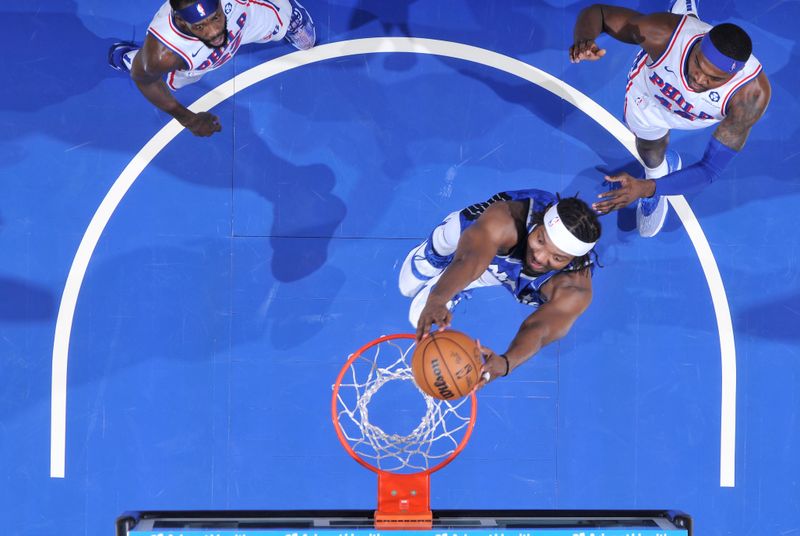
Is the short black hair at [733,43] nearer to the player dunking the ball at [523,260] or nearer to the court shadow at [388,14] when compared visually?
the player dunking the ball at [523,260]

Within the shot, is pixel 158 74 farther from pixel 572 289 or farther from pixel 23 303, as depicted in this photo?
pixel 572 289

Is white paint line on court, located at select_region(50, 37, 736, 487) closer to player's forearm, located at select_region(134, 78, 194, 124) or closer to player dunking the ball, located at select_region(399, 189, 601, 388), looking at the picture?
player's forearm, located at select_region(134, 78, 194, 124)

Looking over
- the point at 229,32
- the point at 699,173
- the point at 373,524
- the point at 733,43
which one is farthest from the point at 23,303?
the point at 733,43

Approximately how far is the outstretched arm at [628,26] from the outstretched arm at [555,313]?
1.56 meters

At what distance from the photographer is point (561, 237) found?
4480 mm

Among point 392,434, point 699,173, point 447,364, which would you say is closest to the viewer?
point 447,364

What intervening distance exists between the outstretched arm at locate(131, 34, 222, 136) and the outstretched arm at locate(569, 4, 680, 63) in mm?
2818

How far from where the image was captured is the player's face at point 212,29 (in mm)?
5184

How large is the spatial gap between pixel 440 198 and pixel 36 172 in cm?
336

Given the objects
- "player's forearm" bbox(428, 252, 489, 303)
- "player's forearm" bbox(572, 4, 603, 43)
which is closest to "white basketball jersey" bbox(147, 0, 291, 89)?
"player's forearm" bbox(572, 4, 603, 43)

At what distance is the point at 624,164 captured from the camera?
6.57m

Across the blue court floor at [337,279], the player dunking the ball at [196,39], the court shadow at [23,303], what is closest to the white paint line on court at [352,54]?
the blue court floor at [337,279]

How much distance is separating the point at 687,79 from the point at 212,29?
10.7ft

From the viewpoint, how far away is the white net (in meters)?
6.00
